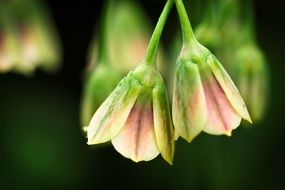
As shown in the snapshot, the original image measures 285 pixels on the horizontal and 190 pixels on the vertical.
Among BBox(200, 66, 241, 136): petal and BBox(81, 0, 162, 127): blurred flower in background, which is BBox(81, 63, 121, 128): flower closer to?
BBox(81, 0, 162, 127): blurred flower in background

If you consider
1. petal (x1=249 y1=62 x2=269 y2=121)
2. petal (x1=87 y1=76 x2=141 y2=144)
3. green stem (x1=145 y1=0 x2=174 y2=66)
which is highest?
green stem (x1=145 y1=0 x2=174 y2=66)

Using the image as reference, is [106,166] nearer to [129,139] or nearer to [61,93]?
[61,93]

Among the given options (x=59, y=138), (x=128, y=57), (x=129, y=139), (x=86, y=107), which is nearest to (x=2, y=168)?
(x=59, y=138)

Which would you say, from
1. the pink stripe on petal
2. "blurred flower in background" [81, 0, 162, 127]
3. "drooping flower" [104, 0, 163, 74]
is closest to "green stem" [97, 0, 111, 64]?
"blurred flower in background" [81, 0, 162, 127]

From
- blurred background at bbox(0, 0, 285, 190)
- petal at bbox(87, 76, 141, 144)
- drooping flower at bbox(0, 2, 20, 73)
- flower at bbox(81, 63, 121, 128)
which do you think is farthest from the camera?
blurred background at bbox(0, 0, 285, 190)

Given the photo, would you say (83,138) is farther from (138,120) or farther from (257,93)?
(138,120)

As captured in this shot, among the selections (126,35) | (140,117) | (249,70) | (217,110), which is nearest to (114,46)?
(126,35)
